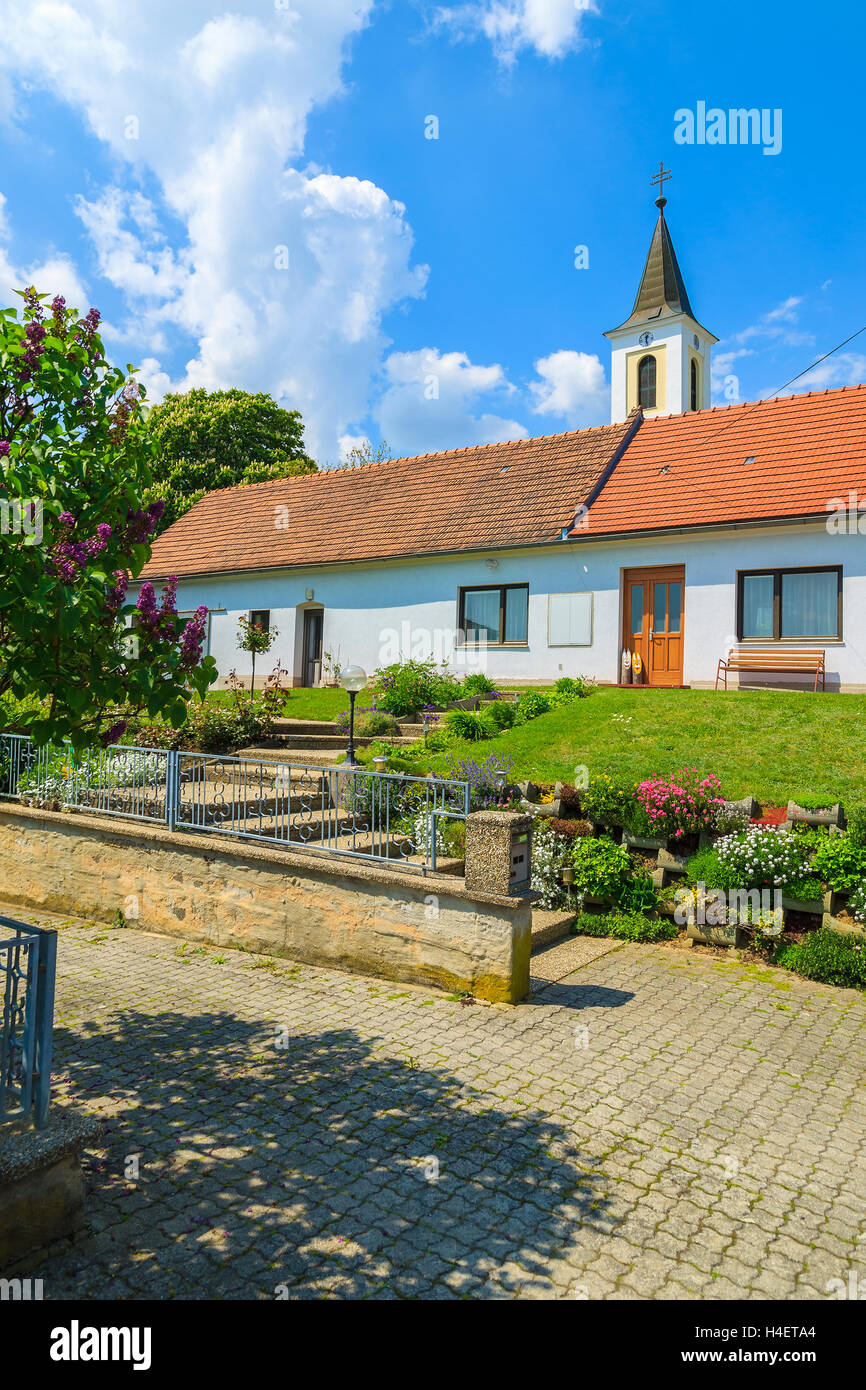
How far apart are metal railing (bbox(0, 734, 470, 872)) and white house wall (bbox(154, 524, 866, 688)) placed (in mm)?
9463

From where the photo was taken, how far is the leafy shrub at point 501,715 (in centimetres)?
1385

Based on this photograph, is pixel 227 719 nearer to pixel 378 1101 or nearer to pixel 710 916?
pixel 710 916

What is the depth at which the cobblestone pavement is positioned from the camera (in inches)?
139

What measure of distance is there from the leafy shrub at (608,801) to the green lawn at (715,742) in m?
0.67

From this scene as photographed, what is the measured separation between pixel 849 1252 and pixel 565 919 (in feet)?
15.9

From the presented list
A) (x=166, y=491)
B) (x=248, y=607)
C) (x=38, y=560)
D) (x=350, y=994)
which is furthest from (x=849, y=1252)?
(x=166, y=491)

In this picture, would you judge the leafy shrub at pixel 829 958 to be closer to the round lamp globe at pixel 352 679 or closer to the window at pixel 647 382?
the round lamp globe at pixel 352 679

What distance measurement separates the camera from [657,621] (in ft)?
59.2

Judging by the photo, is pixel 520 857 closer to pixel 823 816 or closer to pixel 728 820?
pixel 728 820

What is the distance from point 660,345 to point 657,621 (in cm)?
2327

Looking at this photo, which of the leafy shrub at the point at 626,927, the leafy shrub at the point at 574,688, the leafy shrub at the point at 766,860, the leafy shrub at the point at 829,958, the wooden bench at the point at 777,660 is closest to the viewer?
the leafy shrub at the point at 829,958

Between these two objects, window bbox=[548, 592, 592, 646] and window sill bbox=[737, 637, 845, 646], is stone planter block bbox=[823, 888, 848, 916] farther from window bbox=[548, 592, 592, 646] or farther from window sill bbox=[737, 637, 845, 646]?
window bbox=[548, 592, 592, 646]

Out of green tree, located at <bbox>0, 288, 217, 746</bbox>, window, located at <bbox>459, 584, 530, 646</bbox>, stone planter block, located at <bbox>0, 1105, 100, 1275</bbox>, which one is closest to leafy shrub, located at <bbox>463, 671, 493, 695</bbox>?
window, located at <bbox>459, 584, 530, 646</bbox>

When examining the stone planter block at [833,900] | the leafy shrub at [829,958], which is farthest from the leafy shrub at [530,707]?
the leafy shrub at [829,958]
